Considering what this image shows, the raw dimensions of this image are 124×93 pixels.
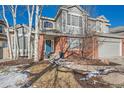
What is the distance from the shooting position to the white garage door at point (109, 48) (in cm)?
1769

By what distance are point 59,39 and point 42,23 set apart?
5892 millimetres

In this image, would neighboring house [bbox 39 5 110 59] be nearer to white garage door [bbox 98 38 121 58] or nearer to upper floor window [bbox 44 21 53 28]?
upper floor window [bbox 44 21 53 28]

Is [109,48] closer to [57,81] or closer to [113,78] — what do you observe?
[113,78]

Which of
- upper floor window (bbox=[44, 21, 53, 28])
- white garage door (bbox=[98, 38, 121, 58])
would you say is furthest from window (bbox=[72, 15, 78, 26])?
white garage door (bbox=[98, 38, 121, 58])

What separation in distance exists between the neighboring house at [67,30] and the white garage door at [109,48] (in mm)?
904

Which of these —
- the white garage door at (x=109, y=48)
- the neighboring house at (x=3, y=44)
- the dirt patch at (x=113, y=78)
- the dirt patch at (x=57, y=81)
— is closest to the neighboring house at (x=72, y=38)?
the white garage door at (x=109, y=48)

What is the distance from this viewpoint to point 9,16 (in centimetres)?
1777

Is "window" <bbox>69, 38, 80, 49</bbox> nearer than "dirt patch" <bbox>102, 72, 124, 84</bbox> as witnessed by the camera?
No

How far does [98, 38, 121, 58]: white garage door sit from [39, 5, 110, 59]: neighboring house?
0.90 metres

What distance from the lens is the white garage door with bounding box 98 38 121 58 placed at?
58.0 feet

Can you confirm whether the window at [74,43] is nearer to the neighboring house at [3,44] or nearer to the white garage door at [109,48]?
the white garage door at [109,48]
